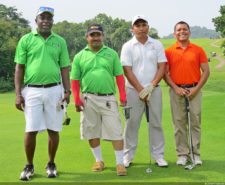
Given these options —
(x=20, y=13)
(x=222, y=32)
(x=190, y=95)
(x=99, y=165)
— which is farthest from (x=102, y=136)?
(x=20, y=13)

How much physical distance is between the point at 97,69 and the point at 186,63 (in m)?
1.29

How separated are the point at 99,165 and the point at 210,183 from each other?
5.29 feet

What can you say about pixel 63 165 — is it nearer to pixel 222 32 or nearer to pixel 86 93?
pixel 86 93

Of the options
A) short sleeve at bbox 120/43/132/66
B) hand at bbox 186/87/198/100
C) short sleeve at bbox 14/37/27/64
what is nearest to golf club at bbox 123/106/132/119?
short sleeve at bbox 120/43/132/66

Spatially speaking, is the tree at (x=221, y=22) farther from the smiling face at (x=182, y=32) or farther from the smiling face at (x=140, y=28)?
the smiling face at (x=140, y=28)

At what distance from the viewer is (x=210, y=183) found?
5457 millimetres

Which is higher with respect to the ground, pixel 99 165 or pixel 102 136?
pixel 102 136

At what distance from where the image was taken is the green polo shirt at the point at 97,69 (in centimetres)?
616

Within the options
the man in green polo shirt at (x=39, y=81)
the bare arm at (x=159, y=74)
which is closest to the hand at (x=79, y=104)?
the man in green polo shirt at (x=39, y=81)

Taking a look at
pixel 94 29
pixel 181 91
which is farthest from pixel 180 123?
pixel 94 29

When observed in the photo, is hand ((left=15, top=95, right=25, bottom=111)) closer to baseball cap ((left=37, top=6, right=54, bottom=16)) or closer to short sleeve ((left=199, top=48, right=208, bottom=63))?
baseball cap ((left=37, top=6, right=54, bottom=16))

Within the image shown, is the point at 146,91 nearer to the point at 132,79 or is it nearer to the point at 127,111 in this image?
the point at 132,79

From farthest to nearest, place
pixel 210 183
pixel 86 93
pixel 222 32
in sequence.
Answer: pixel 222 32 → pixel 86 93 → pixel 210 183

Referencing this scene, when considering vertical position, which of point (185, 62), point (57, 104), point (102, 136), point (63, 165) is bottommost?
point (63, 165)
